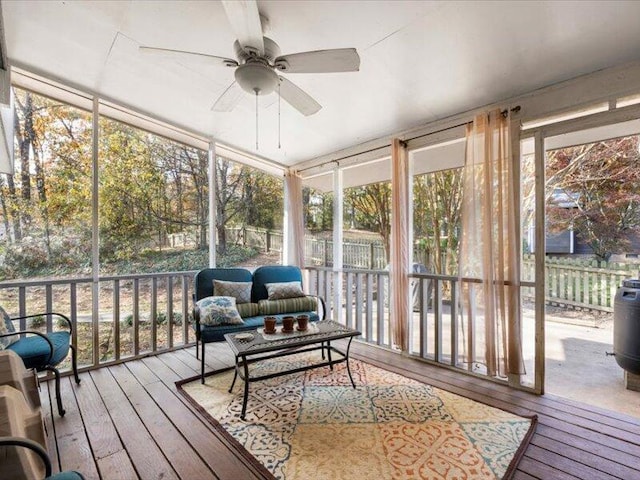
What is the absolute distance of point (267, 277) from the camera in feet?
12.3

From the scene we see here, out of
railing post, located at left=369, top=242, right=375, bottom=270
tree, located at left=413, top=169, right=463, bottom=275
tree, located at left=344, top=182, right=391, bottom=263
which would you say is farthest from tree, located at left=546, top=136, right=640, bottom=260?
railing post, located at left=369, top=242, right=375, bottom=270

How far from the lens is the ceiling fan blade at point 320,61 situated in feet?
5.44

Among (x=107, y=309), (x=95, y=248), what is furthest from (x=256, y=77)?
(x=107, y=309)

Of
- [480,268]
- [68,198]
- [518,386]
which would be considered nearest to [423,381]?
[518,386]

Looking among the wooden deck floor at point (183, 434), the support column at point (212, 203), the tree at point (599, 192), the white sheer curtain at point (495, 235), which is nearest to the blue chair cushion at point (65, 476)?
the wooden deck floor at point (183, 434)

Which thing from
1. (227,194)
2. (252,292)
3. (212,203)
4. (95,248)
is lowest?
(252,292)

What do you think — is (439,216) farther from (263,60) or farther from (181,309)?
(181,309)

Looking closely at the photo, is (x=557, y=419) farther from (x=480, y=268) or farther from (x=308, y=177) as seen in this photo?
(x=308, y=177)

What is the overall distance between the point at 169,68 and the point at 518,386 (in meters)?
4.13

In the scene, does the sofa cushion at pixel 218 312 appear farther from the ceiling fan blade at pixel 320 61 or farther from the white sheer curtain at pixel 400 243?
the ceiling fan blade at pixel 320 61

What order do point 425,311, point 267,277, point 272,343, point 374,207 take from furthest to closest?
point 374,207 < point 267,277 < point 425,311 < point 272,343

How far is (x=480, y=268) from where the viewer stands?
2656 mm

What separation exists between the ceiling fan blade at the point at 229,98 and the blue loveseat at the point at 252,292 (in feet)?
6.06

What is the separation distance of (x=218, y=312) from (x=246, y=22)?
2360 mm
